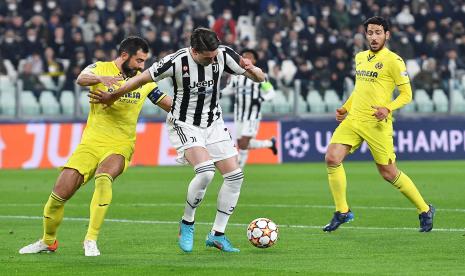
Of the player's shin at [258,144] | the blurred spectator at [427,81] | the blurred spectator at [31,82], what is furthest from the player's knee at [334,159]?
the blurred spectator at [427,81]

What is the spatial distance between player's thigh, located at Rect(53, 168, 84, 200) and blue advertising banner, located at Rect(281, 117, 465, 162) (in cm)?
1659

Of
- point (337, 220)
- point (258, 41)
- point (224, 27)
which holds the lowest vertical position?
point (337, 220)

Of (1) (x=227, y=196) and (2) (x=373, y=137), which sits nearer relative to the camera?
(1) (x=227, y=196)

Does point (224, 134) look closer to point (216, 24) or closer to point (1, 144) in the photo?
point (1, 144)

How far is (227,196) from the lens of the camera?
1070 cm

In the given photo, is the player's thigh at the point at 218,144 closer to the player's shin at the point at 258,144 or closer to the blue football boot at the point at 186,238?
the blue football boot at the point at 186,238

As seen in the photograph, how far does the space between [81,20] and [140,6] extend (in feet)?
6.64

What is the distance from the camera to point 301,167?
25.1 meters

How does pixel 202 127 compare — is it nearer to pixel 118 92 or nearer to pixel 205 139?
pixel 205 139

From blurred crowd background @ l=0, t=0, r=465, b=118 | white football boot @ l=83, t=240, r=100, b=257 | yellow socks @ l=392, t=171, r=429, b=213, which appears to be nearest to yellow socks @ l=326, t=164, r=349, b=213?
yellow socks @ l=392, t=171, r=429, b=213

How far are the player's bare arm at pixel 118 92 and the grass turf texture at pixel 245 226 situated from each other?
1381 millimetres

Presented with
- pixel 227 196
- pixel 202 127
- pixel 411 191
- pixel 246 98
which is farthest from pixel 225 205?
pixel 246 98

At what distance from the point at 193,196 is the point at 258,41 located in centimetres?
1860

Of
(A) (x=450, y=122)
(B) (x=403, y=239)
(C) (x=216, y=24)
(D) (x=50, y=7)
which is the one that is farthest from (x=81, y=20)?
(B) (x=403, y=239)
